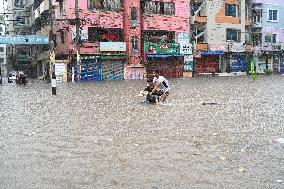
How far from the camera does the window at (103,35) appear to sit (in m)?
46.9

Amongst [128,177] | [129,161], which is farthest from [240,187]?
[129,161]

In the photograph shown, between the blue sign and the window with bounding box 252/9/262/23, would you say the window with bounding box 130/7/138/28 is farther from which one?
the window with bounding box 252/9/262/23

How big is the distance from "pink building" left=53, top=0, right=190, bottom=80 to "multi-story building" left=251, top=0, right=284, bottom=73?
47.4 feet

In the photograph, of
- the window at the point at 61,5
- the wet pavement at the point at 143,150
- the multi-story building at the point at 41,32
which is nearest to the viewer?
the wet pavement at the point at 143,150

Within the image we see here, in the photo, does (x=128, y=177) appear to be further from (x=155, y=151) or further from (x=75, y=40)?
(x=75, y=40)

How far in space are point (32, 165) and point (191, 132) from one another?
13.5ft

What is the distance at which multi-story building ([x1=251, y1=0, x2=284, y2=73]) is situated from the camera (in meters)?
61.2

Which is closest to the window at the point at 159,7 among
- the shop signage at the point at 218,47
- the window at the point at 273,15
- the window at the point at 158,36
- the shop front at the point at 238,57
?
the window at the point at 158,36

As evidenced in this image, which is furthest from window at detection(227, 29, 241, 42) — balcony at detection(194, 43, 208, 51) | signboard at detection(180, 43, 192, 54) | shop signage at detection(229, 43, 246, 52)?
signboard at detection(180, 43, 192, 54)

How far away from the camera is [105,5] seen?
4753 cm

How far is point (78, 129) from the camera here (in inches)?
401

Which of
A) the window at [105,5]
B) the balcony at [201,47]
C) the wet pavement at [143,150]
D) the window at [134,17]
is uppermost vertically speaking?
the window at [105,5]

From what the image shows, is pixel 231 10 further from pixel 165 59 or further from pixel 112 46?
pixel 112 46

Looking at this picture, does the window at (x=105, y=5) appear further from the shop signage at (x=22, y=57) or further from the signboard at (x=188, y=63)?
the shop signage at (x=22, y=57)
